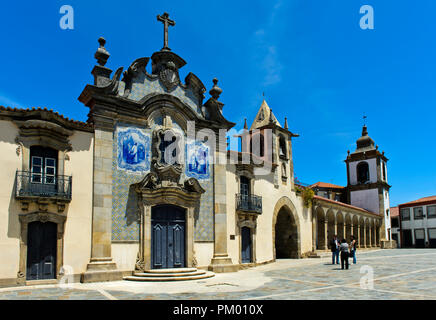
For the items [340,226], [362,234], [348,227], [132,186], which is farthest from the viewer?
[362,234]

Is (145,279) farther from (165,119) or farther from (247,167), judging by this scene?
(247,167)

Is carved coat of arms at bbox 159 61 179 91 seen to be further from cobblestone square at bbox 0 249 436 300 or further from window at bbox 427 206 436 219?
window at bbox 427 206 436 219

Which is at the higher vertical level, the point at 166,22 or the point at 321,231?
the point at 166,22

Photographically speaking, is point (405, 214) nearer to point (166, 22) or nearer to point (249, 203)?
point (249, 203)

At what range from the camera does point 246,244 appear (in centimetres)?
2059

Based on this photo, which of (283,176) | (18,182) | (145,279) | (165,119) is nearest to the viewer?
(18,182)

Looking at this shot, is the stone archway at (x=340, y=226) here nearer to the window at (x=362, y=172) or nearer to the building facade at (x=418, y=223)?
the window at (x=362, y=172)

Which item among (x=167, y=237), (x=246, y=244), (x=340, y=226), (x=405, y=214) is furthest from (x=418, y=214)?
(x=167, y=237)

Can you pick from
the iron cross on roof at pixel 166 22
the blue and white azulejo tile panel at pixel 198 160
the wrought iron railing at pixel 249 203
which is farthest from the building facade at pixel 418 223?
the iron cross on roof at pixel 166 22

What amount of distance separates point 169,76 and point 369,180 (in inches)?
1543

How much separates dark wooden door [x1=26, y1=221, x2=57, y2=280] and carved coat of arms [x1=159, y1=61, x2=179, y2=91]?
786cm
